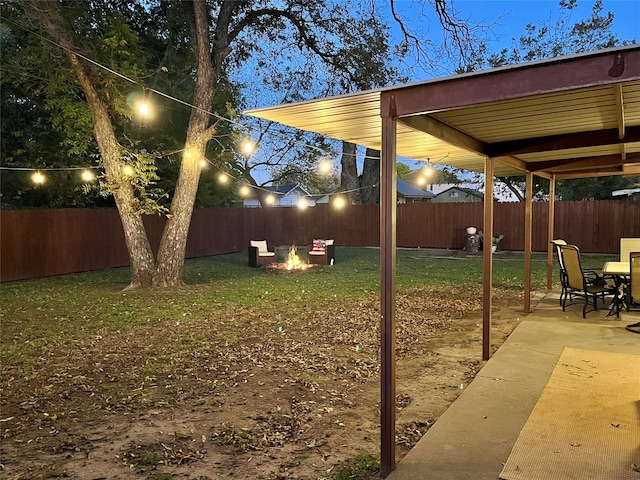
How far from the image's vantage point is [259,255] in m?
12.6

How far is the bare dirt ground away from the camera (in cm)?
275

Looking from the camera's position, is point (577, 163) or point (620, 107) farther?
point (577, 163)

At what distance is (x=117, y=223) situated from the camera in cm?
1272

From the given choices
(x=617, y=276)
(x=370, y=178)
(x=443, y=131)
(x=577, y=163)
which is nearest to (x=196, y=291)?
(x=443, y=131)

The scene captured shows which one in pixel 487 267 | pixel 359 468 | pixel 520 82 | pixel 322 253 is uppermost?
pixel 520 82

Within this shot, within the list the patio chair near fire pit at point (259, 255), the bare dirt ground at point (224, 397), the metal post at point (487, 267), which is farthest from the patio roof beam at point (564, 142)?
the patio chair near fire pit at point (259, 255)

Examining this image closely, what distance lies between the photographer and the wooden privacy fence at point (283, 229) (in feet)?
35.3

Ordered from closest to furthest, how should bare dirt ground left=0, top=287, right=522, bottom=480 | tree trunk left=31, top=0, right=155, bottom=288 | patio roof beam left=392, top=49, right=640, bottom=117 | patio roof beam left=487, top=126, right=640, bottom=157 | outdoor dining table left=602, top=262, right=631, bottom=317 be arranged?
patio roof beam left=392, top=49, right=640, bottom=117 < bare dirt ground left=0, top=287, right=522, bottom=480 < patio roof beam left=487, top=126, right=640, bottom=157 < outdoor dining table left=602, top=262, right=631, bottom=317 < tree trunk left=31, top=0, right=155, bottom=288

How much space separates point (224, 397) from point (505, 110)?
3.07 meters

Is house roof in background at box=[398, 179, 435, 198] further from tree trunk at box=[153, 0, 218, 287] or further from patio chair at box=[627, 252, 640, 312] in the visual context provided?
patio chair at box=[627, 252, 640, 312]

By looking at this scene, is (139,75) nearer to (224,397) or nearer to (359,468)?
(224,397)

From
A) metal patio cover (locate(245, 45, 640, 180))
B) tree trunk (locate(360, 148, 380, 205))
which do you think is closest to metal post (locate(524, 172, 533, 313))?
metal patio cover (locate(245, 45, 640, 180))

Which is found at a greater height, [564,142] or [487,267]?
[564,142]

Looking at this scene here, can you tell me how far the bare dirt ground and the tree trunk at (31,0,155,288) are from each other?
10.8 ft
